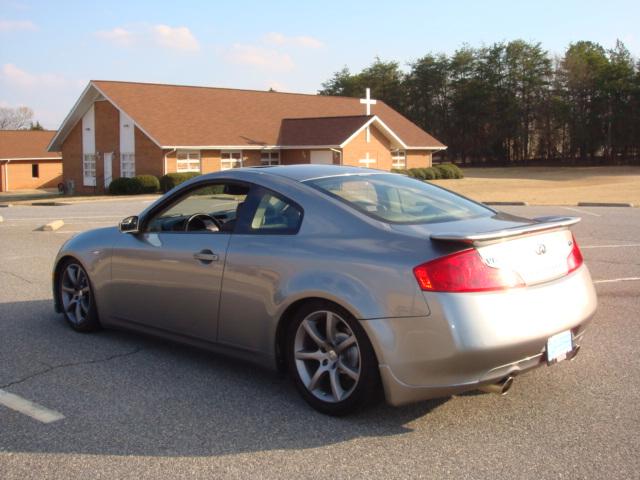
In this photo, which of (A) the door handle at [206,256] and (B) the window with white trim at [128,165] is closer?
(A) the door handle at [206,256]

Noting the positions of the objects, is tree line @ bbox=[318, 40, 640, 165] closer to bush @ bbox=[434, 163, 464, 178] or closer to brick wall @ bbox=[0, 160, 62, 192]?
bush @ bbox=[434, 163, 464, 178]

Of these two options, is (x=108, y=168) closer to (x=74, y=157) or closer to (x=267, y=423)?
(x=74, y=157)

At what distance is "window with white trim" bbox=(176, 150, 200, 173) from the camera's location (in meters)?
40.0

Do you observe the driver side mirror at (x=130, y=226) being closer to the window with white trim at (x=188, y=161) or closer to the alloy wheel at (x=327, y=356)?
the alloy wheel at (x=327, y=356)

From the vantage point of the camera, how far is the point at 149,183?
37.3m

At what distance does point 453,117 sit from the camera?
8281 centimetres

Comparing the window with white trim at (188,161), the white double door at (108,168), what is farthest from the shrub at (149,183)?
the white double door at (108,168)

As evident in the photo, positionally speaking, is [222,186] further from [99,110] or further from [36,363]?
[99,110]

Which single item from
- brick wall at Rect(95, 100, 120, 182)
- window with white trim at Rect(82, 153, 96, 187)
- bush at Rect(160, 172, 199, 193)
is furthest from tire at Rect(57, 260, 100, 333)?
window with white trim at Rect(82, 153, 96, 187)

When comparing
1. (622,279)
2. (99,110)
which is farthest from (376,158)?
(622,279)

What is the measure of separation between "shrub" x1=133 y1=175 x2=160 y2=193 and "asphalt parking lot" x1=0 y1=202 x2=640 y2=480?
104 ft

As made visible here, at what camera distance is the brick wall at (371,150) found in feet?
142

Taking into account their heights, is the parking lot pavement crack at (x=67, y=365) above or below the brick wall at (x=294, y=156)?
below

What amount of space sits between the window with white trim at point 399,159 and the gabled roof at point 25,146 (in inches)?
1064
